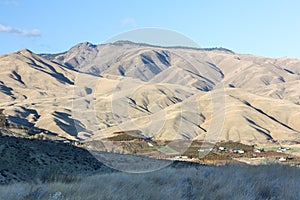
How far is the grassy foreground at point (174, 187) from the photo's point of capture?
25.0ft

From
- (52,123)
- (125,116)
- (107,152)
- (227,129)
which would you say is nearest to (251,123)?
(227,129)

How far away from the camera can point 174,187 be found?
917 cm

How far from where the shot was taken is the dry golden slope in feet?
52.1

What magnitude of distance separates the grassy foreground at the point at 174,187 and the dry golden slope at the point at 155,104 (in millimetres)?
2464

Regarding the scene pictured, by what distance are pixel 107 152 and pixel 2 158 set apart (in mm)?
6290

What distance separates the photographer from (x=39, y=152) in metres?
23.0

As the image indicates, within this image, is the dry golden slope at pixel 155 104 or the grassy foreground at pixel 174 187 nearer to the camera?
the grassy foreground at pixel 174 187

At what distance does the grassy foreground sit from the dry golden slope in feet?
8.09

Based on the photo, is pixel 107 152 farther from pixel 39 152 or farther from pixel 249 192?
pixel 249 192

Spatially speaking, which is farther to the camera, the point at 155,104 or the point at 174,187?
the point at 155,104

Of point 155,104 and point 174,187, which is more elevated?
point 174,187

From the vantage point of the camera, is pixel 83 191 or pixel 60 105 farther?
pixel 60 105

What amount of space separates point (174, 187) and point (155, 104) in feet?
374

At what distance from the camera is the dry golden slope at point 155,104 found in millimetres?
15867
